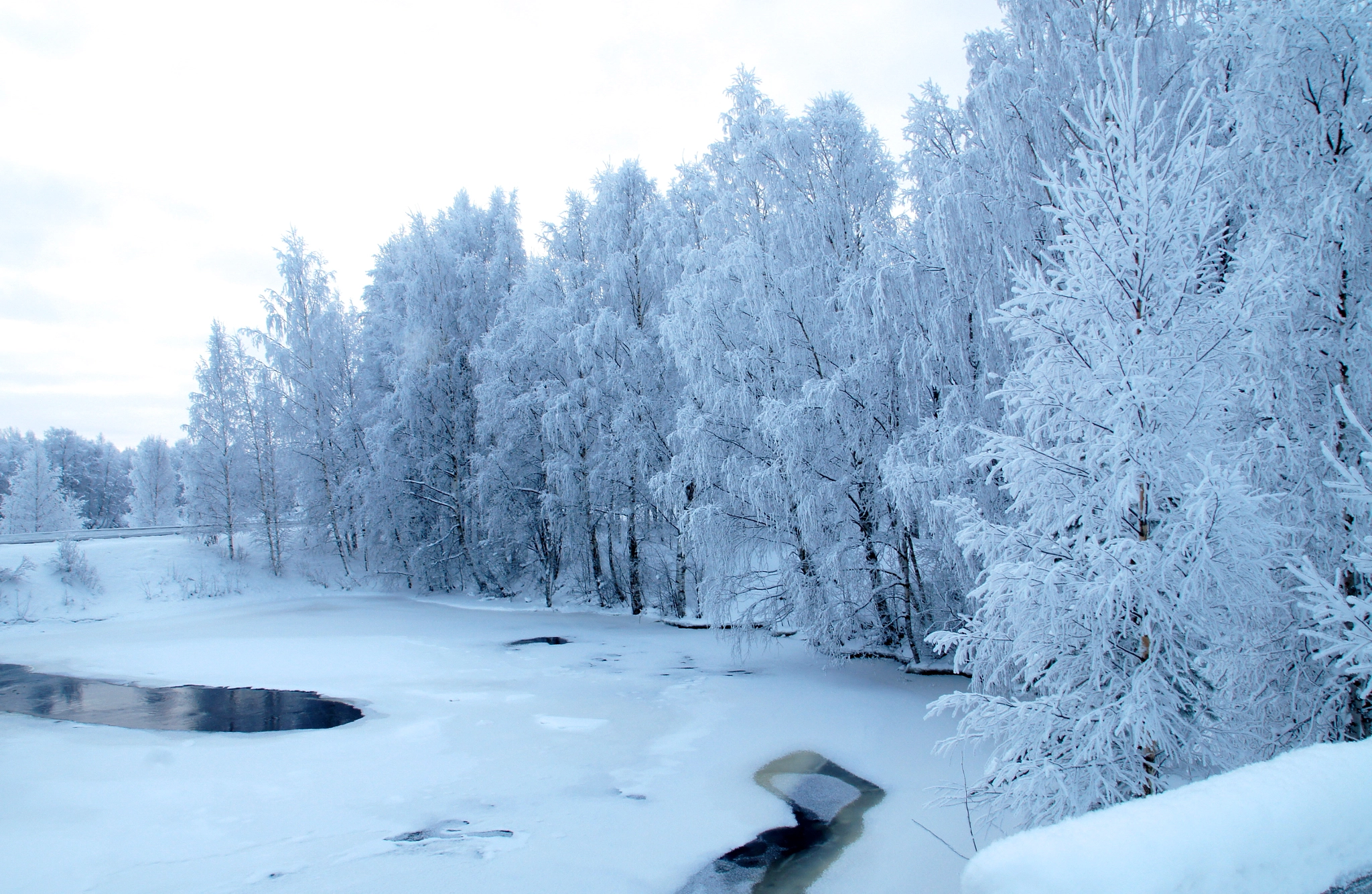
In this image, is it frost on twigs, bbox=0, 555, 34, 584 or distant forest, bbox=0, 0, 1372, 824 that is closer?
distant forest, bbox=0, 0, 1372, 824

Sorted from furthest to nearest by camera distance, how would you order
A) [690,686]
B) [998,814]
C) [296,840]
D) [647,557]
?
1. [647,557]
2. [690,686]
3. [296,840]
4. [998,814]

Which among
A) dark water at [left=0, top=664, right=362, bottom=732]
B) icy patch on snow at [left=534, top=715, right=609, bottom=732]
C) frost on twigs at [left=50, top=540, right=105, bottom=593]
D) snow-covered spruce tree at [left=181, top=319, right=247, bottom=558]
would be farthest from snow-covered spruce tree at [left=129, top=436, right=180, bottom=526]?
icy patch on snow at [left=534, top=715, right=609, bottom=732]

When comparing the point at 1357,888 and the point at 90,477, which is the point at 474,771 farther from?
the point at 90,477

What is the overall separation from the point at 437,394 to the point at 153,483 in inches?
1407

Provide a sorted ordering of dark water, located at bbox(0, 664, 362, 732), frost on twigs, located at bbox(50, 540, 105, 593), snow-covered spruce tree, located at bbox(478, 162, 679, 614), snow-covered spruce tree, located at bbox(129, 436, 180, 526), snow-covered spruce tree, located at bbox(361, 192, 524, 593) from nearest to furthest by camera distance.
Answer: dark water, located at bbox(0, 664, 362, 732) → snow-covered spruce tree, located at bbox(478, 162, 679, 614) → frost on twigs, located at bbox(50, 540, 105, 593) → snow-covered spruce tree, located at bbox(361, 192, 524, 593) → snow-covered spruce tree, located at bbox(129, 436, 180, 526)

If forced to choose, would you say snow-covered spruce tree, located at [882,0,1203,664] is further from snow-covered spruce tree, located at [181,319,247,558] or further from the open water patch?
snow-covered spruce tree, located at [181,319,247,558]

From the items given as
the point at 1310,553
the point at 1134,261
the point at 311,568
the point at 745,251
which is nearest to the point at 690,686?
the point at 745,251

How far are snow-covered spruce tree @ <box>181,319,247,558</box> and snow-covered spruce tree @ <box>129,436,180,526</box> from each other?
25.9m

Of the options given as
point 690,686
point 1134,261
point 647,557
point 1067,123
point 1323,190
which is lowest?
point 690,686

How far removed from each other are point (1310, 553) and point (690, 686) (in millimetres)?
7966

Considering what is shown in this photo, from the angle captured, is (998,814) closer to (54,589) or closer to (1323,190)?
(1323,190)

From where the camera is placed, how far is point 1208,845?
165 cm

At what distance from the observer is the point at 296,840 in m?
5.48

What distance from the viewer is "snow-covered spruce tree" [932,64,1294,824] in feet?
12.6
